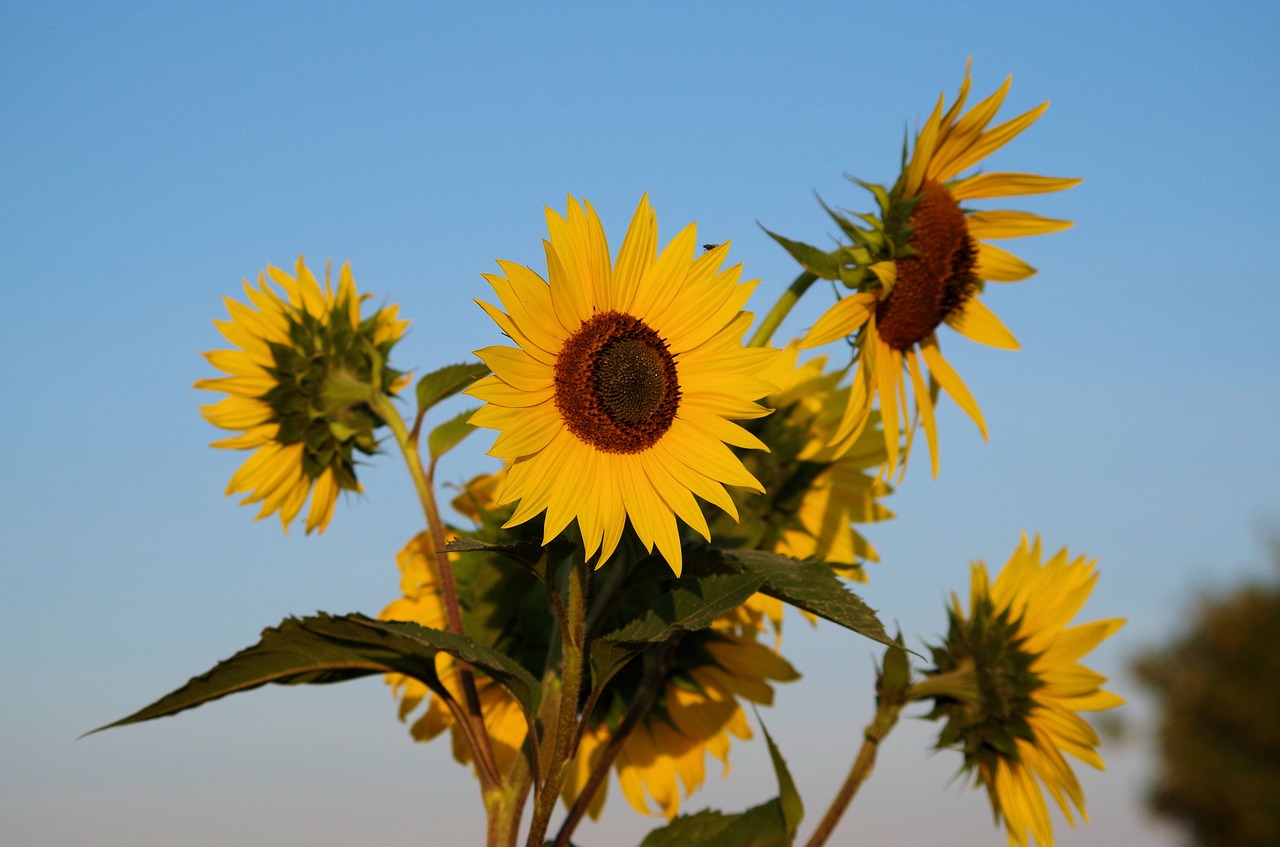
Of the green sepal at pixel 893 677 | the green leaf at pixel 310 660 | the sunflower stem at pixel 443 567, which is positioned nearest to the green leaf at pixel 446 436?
the sunflower stem at pixel 443 567

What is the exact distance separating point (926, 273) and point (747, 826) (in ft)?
3.73

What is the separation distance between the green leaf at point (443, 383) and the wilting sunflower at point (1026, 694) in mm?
1257

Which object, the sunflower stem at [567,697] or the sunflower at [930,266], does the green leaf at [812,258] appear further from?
the sunflower stem at [567,697]

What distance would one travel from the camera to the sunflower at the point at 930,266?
90.7 inches

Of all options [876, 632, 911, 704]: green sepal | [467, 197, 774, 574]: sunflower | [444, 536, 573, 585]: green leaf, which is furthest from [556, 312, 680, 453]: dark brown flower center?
[876, 632, 911, 704]: green sepal

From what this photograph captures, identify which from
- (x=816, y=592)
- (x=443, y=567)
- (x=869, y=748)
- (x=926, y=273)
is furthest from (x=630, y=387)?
(x=869, y=748)

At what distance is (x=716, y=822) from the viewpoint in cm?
229

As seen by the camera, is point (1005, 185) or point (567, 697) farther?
point (1005, 185)

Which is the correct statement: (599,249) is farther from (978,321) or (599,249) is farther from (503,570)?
(978,321)

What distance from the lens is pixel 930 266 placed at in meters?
2.40

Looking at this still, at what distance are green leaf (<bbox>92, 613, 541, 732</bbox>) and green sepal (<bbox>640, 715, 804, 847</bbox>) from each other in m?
0.54

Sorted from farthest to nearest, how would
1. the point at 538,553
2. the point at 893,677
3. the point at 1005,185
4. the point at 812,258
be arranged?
the point at 1005,185
the point at 893,677
the point at 812,258
the point at 538,553

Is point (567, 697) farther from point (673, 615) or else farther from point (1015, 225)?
point (1015, 225)

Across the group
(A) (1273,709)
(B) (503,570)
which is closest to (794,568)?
(B) (503,570)
